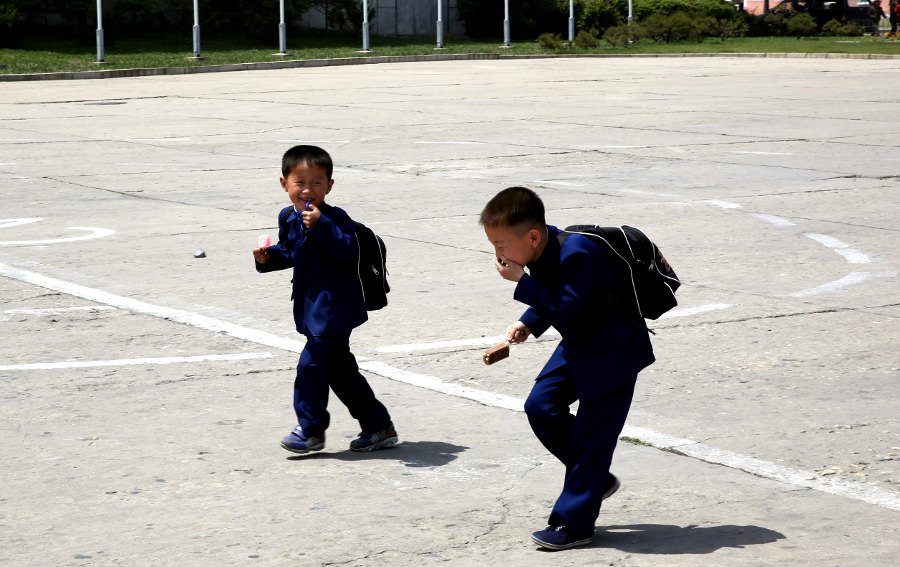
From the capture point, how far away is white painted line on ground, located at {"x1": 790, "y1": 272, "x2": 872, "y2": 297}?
822cm

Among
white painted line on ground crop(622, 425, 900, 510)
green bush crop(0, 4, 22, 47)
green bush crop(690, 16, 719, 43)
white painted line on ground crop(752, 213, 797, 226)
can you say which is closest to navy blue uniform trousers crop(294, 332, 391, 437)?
white painted line on ground crop(622, 425, 900, 510)

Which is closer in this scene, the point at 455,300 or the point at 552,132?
the point at 455,300

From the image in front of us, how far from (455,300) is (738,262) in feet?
7.53

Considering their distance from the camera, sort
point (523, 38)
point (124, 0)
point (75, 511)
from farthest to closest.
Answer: point (523, 38) < point (124, 0) < point (75, 511)

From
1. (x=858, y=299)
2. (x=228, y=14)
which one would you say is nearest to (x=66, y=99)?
(x=858, y=299)

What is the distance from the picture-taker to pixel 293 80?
33.1m

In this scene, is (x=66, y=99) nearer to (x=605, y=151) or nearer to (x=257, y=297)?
(x=605, y=151)

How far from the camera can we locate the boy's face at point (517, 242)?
13.5 feet

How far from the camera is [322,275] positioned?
525 cm

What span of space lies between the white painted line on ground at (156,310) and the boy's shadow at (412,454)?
5.40 ft

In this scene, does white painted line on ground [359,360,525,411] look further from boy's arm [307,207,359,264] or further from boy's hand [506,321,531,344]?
boy's hand [506,321,531,344]

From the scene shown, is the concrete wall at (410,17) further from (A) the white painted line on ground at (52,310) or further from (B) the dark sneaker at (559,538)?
(B) the dark sneaker at (559,538)

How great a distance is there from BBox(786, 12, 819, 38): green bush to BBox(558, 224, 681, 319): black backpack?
56.0 m

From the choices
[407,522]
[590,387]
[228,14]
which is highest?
[228,14]
